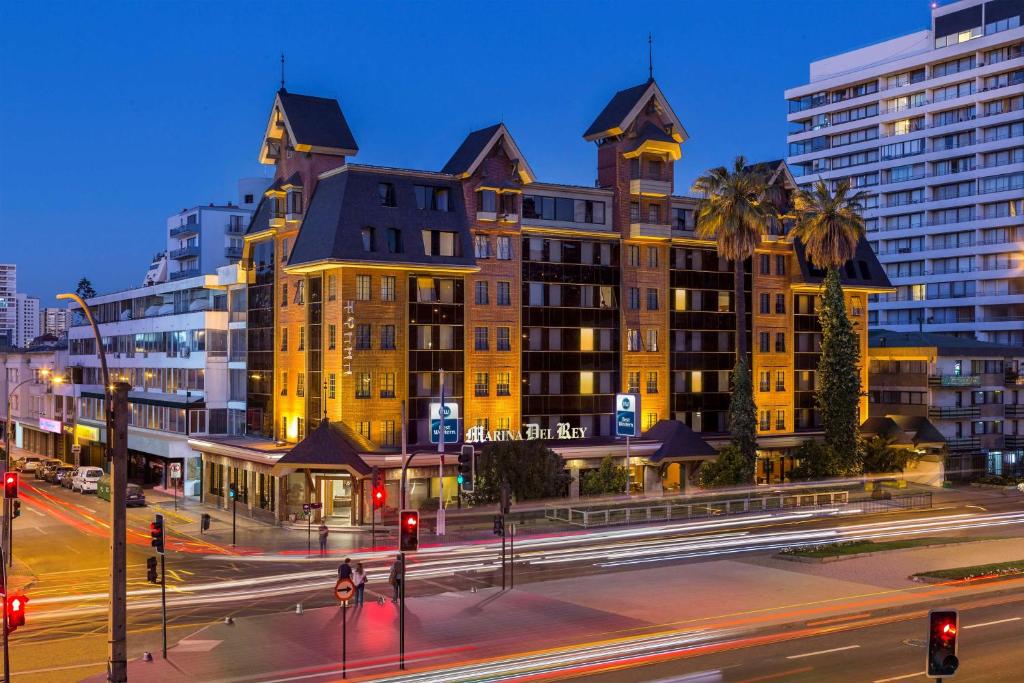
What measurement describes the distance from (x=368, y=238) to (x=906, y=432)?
46.7 meters

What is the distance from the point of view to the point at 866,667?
28422mm

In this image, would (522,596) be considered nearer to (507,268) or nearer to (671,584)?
(671,584)

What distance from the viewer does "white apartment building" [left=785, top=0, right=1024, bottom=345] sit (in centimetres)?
11562

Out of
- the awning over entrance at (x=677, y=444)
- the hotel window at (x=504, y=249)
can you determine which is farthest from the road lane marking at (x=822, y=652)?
the hotel window at (x=504, y=249)

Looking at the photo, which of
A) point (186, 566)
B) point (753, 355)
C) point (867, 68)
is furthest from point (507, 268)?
point (867, 68)

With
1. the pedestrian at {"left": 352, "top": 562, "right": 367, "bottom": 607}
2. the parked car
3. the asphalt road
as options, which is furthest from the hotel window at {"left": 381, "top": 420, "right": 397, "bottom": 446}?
the parked car

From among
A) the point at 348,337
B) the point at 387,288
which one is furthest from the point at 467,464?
the point at 387,288

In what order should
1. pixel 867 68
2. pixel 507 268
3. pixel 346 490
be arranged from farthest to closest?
pixel 867 68 < pixel 507 268 < pixel 346 490

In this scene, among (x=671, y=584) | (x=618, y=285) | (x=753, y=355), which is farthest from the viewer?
(x=753, y=355)

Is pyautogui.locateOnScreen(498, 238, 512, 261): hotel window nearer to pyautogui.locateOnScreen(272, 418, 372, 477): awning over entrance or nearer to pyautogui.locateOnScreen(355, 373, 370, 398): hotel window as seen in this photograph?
pyautogui.locateOnScreen(355, 373, 370, 398): hotel window

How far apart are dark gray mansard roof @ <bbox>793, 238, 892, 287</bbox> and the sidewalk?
127ft

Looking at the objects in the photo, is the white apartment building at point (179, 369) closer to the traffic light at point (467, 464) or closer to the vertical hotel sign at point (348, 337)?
the vertical hotel sign at point (348, 337)

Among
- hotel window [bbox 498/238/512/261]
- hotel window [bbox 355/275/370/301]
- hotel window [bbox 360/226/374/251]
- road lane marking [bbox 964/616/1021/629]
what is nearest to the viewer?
road lane marking [bbox 964/616/1021/629]

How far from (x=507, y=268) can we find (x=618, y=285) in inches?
353
